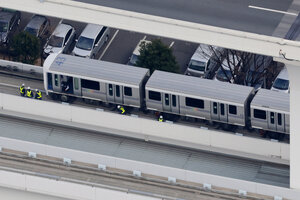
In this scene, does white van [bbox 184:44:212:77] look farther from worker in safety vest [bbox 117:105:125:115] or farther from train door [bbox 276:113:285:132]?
train door [bbox 276:113:285:132]

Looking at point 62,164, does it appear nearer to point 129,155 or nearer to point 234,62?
point 129,155

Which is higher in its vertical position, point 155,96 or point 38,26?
point 38,26

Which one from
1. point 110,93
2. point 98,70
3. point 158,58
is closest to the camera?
point 110,93

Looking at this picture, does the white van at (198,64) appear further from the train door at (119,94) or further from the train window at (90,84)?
the train window at (90,84)

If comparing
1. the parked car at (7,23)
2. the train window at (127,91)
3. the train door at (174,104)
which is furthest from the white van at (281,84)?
the parked car at (7,23)

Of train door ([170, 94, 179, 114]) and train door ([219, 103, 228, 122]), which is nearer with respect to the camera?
train door ([219, 103, 228, 122])

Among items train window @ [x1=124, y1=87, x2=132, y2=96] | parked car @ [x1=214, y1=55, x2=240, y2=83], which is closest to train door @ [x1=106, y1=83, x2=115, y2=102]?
train window @ [x1=124, y1=87, x2=132, y2=96]

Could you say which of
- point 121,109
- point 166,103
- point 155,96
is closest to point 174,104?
point 166,103

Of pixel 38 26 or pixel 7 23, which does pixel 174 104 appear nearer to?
pixel 38 26
